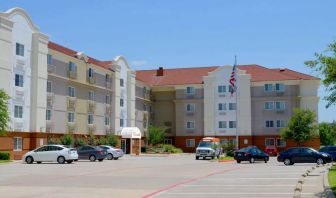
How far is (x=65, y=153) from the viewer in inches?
1569

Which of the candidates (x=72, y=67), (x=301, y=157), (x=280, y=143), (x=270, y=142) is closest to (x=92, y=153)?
(x=72, y=67)

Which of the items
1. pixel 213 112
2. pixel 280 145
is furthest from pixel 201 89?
pixel 280 145

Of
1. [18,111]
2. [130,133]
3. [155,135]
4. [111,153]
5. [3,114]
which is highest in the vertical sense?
[18,111]

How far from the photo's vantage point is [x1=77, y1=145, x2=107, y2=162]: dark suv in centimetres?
4544

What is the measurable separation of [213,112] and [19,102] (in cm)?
3678

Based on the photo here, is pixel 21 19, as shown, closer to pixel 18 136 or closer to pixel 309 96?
pixel 18 136

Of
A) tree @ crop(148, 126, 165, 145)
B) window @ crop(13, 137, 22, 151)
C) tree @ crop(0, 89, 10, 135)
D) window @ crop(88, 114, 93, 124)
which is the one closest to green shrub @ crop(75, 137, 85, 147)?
window @ crop(88, 114, 93, 124)

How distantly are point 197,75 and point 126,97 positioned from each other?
15278 millimetres

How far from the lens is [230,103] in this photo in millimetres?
78312

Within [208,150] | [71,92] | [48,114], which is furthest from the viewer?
[71,92]

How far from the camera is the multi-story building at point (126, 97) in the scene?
162 feet

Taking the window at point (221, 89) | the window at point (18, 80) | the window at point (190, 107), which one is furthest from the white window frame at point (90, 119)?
the window at point (221, 89)

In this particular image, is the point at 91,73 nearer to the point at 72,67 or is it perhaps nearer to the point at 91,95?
the point at 91,95

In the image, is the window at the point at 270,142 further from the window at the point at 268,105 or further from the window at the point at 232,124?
the window at the point at 232,124
